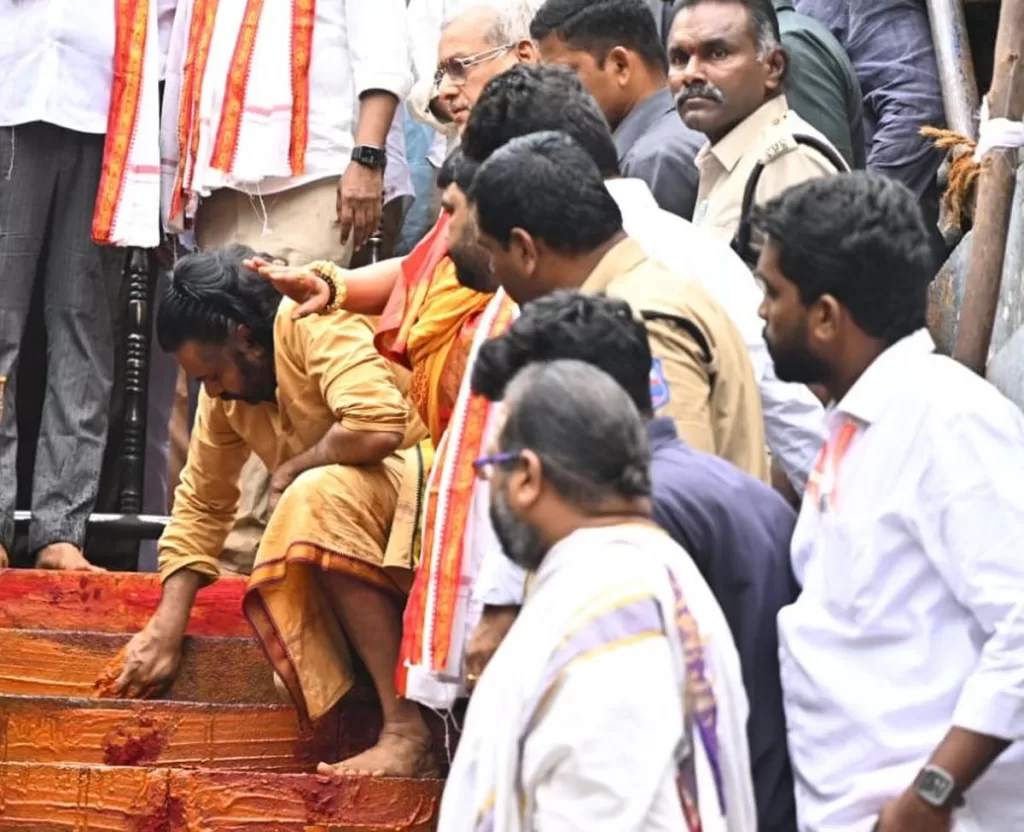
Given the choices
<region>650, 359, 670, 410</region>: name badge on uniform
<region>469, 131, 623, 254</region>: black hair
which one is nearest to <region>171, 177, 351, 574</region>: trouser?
<region>469, 131, 623, 254</region>: black hair

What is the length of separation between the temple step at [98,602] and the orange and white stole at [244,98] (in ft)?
3.75

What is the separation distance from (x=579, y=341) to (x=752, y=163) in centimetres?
169

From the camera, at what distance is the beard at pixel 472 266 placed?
4.54 metres

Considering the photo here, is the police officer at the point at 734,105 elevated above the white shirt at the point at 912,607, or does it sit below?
above

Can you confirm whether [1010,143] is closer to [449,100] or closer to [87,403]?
[449,100]

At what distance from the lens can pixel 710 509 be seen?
3.61 meters

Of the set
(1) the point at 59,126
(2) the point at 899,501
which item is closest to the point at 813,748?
(2) the point at 899,501

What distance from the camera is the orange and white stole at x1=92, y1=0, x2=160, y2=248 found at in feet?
22.2

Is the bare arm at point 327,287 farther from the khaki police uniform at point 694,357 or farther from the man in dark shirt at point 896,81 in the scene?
the man in dark shirt at point 896,81

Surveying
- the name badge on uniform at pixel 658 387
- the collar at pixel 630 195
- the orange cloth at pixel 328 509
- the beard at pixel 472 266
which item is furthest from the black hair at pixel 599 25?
the name badge on uniform at pixel 658 387

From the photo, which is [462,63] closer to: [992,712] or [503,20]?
[503,20]

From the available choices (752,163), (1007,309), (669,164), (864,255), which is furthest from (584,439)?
(669,164)

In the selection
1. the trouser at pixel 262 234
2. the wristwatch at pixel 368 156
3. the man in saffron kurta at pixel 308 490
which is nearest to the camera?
the man in saffron kurta at pixel 308 490

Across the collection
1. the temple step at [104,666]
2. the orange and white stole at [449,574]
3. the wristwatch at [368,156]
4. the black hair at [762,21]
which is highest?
the black hair at [762,21]
